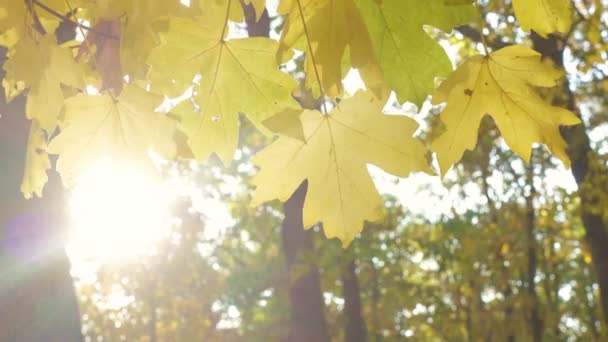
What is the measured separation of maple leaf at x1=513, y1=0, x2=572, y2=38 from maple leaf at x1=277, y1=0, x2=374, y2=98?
300 millimetres

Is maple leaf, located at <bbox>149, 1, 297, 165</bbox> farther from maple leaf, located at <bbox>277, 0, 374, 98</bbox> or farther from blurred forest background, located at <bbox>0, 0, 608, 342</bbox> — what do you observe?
blurred forest background, located at <bbox>0, 0, 608, 342</bbox>

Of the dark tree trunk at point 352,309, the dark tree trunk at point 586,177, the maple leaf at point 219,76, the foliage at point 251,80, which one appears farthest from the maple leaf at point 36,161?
the dark tree trunk at point 352,309

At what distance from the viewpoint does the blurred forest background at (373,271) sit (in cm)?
746

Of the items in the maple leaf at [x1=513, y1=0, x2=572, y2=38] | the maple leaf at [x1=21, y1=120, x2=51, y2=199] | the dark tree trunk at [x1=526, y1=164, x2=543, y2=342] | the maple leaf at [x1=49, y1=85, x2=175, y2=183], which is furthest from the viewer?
the dark tree trunk at [x1=526, y1=164, x2=543, y2=342]

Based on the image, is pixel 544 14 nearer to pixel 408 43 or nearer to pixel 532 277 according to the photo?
pixel 408 43

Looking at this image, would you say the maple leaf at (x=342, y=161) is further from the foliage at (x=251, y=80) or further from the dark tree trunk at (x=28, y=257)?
the dark tree trunk at (x=28, y=257)

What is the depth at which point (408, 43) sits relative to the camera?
1.07m

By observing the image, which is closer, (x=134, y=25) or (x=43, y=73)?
(x=134, y=25)

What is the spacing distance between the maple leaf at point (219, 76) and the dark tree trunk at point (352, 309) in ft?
27.5

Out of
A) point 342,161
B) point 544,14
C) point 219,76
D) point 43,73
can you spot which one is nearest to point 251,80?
point 219,76

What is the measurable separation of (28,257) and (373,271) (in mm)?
10397

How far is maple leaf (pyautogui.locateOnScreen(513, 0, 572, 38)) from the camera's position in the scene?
108 centimetres

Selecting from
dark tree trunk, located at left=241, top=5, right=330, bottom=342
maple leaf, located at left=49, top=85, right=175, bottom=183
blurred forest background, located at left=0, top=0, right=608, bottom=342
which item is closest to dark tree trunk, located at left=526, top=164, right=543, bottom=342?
blurred forest background, located at left=0, top=0, right=608, bottom=342

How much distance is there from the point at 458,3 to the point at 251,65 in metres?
0.41
